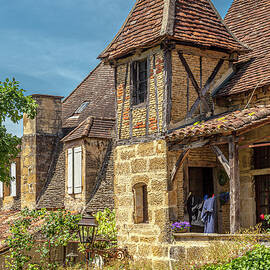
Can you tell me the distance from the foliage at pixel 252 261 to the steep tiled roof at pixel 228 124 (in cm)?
308

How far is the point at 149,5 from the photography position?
51.5 feet

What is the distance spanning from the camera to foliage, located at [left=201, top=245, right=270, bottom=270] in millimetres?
A: 9242

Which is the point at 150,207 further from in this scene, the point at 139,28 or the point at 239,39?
the point at 239,39

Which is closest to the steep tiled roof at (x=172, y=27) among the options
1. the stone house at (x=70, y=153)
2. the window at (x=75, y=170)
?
the stone house at (x=70, y=153)

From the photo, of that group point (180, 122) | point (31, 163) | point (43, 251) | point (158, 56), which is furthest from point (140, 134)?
point (31, 163)

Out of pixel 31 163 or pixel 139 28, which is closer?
pixel 139 28

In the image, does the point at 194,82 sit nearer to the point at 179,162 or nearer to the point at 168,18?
the point at 168,18

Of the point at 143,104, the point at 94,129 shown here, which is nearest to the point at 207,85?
the point at 143,104

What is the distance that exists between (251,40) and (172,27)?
3173 mm

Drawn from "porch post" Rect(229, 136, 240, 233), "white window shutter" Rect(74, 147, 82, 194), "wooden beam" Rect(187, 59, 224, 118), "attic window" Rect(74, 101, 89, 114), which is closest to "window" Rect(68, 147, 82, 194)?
"white window shutter" Rect(74, 147, 82, 194)

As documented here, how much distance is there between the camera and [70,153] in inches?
782

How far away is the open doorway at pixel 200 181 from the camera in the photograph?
1559 centimetres

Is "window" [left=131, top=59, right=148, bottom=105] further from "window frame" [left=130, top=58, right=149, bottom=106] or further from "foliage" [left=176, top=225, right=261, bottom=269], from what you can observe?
"foliage" [left=176, top=225, right=261, bottom=269]

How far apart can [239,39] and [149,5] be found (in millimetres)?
3119
